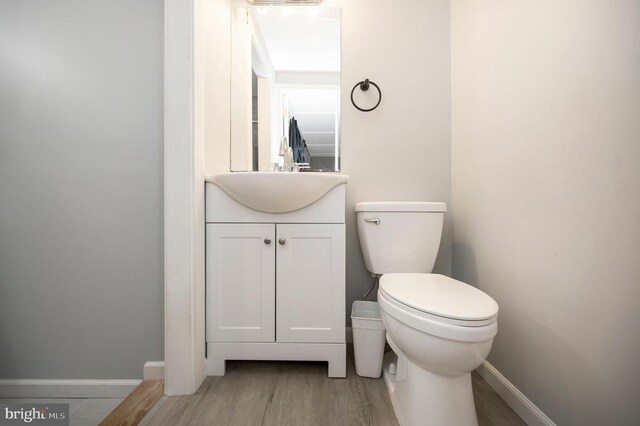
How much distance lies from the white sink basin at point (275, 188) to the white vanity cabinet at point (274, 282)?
0.16 feet

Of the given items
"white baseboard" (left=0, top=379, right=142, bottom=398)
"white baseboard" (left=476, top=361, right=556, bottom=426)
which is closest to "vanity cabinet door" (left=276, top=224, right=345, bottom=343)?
"white baseboard" (left=476, top=361, right=556, bottom=426)

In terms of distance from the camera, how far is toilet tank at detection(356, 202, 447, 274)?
1267 millimetres

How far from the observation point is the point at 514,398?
39.2 inches

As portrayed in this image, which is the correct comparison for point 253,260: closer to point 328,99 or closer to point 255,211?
point 255,211

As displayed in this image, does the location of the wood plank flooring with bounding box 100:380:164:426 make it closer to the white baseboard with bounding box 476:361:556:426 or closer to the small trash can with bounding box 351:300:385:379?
the small trash can with bounding box 351:300:385:379

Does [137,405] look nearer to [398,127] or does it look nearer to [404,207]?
[404,207]

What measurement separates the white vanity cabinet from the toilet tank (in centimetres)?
19

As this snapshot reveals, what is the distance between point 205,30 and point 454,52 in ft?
4.31

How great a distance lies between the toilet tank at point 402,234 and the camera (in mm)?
1267

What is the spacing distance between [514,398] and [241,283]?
3.82 feet

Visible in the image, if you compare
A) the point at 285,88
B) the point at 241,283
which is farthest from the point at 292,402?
the point at 285,88

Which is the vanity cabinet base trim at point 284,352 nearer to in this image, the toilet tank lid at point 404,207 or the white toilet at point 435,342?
the white toilet at point 435,342

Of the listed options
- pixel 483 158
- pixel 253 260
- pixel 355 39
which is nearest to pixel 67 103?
pixel 253 260

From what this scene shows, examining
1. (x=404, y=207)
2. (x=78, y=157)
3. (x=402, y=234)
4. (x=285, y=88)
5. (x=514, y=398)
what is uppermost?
(x=285, y=88)
